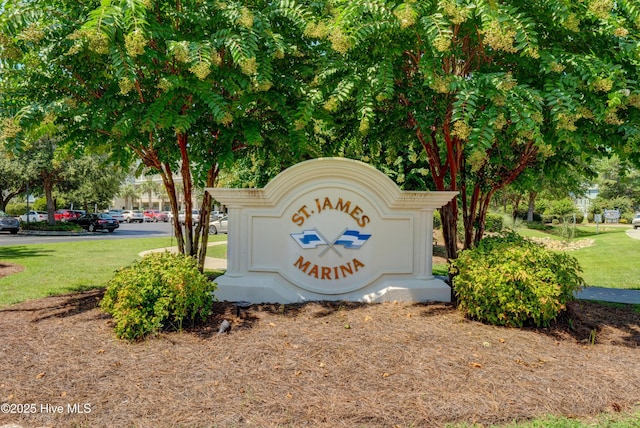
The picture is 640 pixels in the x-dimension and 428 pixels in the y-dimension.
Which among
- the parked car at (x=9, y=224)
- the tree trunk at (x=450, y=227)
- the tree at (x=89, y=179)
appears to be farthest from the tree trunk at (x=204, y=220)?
the parked car at (x=9, y=224)

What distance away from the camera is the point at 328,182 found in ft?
22.3

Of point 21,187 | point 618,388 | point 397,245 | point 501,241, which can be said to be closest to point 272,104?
point 397,245

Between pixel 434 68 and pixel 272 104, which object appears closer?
pixel 434 68

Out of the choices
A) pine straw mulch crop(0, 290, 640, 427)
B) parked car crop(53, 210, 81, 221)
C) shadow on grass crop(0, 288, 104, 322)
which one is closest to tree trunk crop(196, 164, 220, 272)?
shadow on grass crop(0, 288, 104, 322)

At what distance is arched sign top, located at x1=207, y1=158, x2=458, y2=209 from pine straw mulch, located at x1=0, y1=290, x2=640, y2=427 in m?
1.72

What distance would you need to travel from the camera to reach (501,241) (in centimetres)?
670

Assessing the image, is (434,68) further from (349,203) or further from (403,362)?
(403,362)

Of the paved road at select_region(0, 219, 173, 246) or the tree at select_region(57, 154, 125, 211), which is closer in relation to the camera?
the paved road at select_region(0, 219, 173, 246)

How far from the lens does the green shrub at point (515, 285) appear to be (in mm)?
5559

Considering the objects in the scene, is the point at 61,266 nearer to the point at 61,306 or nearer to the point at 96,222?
the point at 61,306

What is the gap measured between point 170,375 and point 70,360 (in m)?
1.26

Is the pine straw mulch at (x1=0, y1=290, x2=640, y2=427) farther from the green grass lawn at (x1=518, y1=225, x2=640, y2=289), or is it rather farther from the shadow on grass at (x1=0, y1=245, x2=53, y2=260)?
the shadow on grass at (x1=0, y1=245, x2=53, y2=260)

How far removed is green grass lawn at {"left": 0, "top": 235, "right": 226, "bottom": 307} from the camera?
349 inches

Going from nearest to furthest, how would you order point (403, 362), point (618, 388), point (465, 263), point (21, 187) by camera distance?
point (618, 388), point (403, 362), point (465, 263), point (21, 187)
